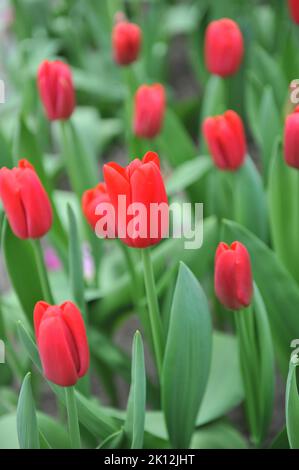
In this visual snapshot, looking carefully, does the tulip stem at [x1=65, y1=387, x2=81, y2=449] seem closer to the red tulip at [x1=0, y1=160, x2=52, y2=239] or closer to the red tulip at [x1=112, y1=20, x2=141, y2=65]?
the red tulip at [x1=0, y1=160, x2=52, y2=239]

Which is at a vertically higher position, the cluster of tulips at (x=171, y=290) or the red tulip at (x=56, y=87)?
the red tulip at (x=56, y=87)

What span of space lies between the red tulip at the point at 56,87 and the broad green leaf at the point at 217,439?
0.40 m

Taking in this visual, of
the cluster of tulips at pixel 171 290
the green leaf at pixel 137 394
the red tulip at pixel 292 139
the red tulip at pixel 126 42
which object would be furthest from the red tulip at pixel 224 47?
the green leaf at pixel 137 394

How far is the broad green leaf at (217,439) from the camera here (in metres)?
0.99

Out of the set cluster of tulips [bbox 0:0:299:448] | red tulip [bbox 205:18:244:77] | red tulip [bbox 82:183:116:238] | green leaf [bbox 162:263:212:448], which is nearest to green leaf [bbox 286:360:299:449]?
cluster of tulips [bbox 0:0:299:448]

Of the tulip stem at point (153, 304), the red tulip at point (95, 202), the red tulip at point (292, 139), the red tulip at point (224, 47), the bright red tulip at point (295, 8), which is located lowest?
the tulip stem at point (153, 304)

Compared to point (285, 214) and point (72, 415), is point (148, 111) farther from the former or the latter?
point (72, 415)

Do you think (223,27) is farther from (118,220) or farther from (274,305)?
(118,220)

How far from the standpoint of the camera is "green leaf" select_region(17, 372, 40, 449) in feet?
2.44

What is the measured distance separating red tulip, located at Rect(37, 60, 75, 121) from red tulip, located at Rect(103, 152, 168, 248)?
1.08ft

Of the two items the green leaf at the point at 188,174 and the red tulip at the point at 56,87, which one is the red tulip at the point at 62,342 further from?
the green leaf at the point at 188,174

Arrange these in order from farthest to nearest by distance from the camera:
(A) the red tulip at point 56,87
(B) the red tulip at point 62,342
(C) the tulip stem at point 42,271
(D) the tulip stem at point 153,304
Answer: (A) the red tulip at point 56,87, (C) the tulip stem at point 42,271, (D) the tulip stem at point 153,304, (B) the red tulip at point 62,342

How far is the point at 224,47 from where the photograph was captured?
111 centimetres

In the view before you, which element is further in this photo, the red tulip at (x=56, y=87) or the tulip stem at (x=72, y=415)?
the red tulip at (x=56, y=87)
